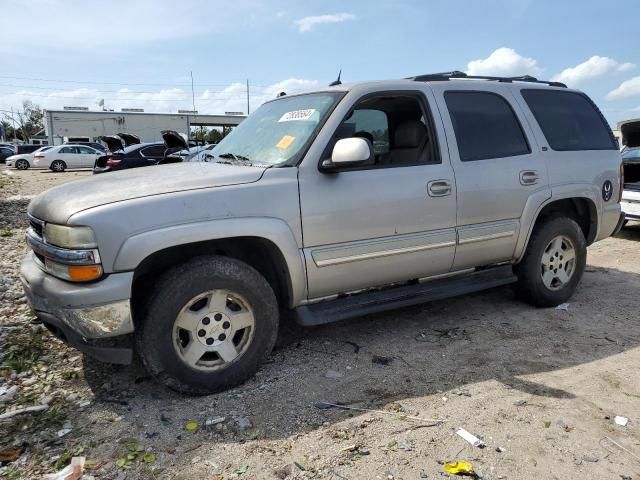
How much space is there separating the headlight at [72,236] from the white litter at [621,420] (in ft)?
9.90

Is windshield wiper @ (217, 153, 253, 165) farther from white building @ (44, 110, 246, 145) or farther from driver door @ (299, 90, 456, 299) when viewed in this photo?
white building @ (44, 110, 246, 145)

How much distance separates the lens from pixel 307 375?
3.44m

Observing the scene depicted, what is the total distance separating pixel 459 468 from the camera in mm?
2453

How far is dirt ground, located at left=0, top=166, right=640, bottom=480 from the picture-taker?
8.27 ft

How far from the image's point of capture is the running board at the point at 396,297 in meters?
3.42

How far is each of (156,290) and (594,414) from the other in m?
2.61

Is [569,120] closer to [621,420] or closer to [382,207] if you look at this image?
[382,207]

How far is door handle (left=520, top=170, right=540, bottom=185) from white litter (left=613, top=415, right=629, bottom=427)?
1974mm

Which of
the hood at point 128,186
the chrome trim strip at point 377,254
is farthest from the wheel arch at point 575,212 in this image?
the hood at point 128,186

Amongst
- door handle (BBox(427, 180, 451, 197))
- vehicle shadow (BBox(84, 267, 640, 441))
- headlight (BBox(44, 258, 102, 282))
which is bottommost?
vehicle shadow (BBox(84, 267, 640, 441))

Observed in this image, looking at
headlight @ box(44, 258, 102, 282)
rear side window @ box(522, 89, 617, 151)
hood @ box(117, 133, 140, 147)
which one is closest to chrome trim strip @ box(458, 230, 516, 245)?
rear side window @ box(522, 89, 617, 151)

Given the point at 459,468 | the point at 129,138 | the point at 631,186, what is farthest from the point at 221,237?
the point at 129,138

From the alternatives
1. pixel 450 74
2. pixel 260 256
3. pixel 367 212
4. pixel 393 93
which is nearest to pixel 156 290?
pixel 260 256

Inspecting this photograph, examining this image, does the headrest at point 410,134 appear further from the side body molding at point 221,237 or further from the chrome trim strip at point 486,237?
the side body molding at point 221,237
